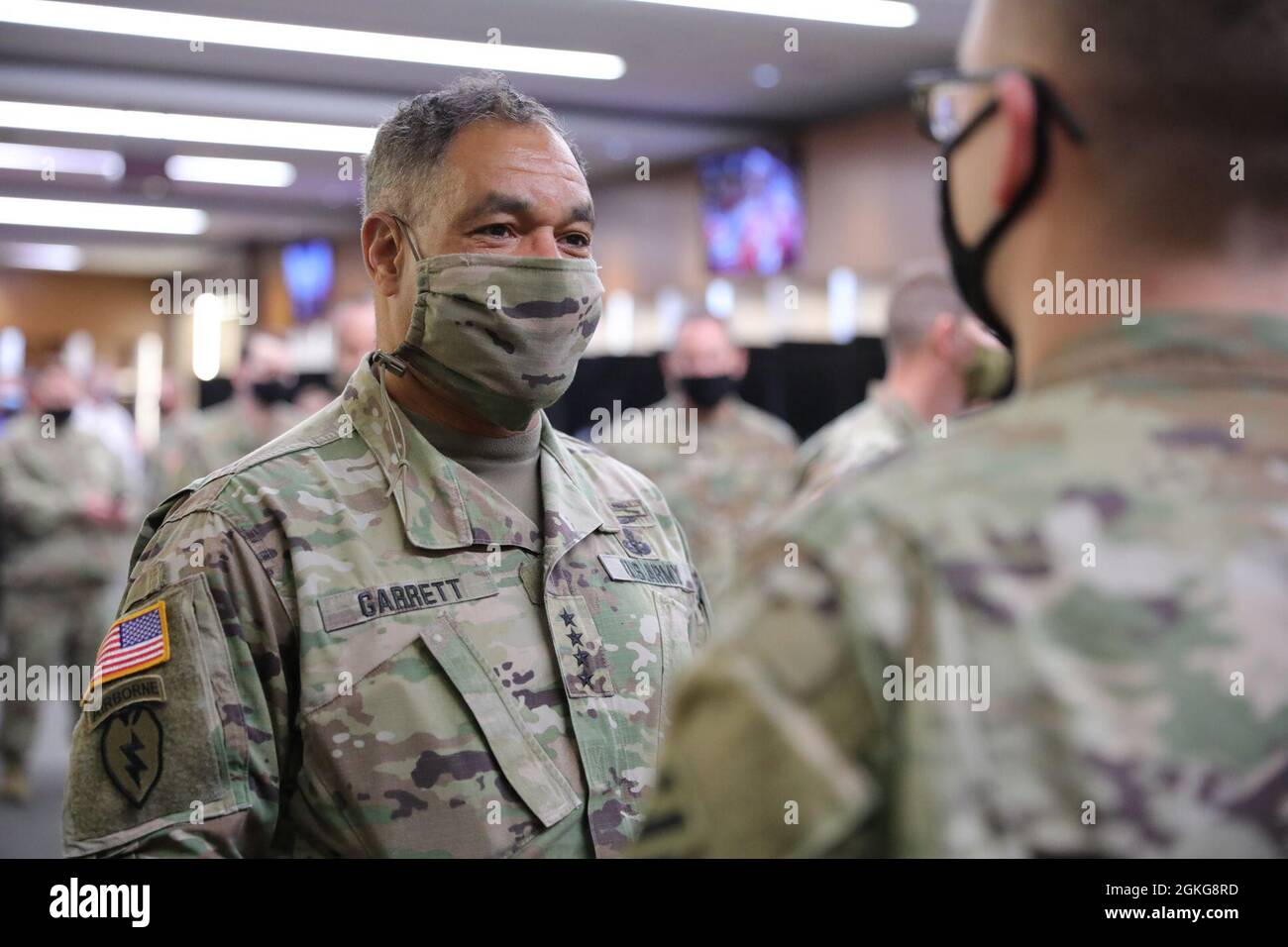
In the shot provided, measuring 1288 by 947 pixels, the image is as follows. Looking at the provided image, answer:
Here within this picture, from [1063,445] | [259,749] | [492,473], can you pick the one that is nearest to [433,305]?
[492,473]

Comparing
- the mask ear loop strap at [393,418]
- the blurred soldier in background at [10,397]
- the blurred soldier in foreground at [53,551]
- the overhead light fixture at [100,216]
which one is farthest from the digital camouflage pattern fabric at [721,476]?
the overhead light fixture at [100,216]

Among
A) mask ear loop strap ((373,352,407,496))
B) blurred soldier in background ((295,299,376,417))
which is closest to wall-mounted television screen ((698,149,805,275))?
blurred soldier in background ((295,299,376,417))

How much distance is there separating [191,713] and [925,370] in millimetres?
2701

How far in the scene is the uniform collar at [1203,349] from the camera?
85 cm

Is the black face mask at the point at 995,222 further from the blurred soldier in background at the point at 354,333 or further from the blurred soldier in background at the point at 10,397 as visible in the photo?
the blurred soldier in background at the point at 10,397

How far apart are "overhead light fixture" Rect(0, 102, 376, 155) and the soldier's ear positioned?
7.55 metres

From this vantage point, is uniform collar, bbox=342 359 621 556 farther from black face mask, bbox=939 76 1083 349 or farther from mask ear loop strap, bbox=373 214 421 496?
black face mask, bbox=939 76 1083 349

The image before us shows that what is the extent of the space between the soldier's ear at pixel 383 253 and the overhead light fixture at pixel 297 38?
5.87 meters

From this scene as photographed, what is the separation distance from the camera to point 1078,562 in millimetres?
795

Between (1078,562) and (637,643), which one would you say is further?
(637,643)

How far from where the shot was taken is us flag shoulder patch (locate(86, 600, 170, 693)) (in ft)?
4.66

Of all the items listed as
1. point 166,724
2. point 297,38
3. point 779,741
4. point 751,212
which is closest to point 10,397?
point 297,38

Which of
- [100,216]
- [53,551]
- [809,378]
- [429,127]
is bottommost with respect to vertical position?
[53,551]

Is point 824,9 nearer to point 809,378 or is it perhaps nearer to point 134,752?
point 809,378
